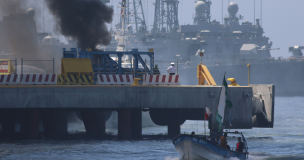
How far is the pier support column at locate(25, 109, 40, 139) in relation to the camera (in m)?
22.3

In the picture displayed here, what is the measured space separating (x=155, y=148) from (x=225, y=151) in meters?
4.63

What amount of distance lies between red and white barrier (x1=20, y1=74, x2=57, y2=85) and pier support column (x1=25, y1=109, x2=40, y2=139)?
1.52 metres

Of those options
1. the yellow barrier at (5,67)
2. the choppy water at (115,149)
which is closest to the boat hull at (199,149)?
the choppy water at (115,149)

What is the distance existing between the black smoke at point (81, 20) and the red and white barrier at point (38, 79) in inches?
487

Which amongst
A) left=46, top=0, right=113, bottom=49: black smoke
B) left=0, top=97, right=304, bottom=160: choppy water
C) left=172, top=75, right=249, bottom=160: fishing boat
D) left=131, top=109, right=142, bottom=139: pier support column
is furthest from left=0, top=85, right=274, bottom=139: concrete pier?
left=46, top=0, right=113, bottom=49: black smoke

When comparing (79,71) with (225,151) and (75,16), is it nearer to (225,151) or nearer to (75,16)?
(225,151)

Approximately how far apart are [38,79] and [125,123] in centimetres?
531

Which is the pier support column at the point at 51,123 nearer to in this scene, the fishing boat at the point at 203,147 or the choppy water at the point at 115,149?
the choppy water at the point at 115,149

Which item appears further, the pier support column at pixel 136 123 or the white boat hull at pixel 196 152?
the pier support column at pixel 136 123

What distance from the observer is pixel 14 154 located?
62.6 ft

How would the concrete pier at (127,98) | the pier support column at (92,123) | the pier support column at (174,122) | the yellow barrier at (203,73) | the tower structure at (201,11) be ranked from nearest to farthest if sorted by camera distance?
the concrete pier at (127,98) → the pier support column at (174,122) → the yellow barrier at (203,73) → the pier support column at (92,123) → the tower structure at (201,11)

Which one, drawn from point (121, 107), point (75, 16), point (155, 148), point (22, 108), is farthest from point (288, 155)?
point (75, 16)

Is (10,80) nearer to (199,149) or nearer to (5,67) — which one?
(5,67)

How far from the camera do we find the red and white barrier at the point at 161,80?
22156mm
